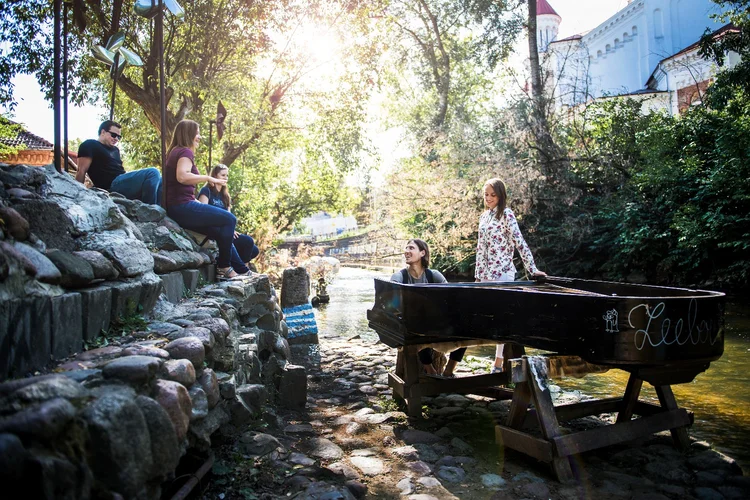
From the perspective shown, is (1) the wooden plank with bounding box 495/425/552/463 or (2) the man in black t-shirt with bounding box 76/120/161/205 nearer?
(1) the wooden plank with bounding box 495/425/552/463

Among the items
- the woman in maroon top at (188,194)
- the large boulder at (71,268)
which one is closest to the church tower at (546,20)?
the woman in maroon top at (188,194)

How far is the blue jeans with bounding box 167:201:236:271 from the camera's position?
550 centimetres

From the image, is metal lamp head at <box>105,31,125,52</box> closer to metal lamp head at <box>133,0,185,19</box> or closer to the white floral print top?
metal lamp head at <box>133,0,185,19</box>

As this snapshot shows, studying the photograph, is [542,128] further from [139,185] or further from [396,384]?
[139,185]

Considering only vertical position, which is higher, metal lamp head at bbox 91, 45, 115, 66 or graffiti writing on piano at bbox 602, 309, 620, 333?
metal lamp head at bbox 91, 45, 115, 66

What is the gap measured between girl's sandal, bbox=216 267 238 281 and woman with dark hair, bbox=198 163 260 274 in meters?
0.35

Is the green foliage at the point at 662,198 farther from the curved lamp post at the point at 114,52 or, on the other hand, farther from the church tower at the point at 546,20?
the church tower at the point at 546,20

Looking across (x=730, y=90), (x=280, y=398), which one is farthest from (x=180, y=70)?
(x=730, y=90)

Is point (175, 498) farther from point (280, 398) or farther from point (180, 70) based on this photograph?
point (180, 70)

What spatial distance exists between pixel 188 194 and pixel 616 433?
4204mm

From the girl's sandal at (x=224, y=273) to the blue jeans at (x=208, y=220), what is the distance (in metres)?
0.16

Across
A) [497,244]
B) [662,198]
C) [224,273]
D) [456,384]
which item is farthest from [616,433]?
[662,198]

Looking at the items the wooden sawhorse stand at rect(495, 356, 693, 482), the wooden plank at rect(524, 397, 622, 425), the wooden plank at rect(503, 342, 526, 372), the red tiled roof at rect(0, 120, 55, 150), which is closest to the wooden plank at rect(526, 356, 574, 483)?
the wooden sawhorse stand at rect(495, 356, 693, 482)

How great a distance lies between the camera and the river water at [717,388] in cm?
471
